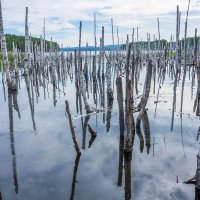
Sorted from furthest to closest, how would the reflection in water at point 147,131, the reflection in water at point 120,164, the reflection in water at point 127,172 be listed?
the reflection in water at point 147,131
the reflection in water at point 120,164
the reflection in water at point 127,172

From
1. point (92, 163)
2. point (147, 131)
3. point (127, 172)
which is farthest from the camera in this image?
point (147, 131)

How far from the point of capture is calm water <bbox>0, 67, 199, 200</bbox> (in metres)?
9.66

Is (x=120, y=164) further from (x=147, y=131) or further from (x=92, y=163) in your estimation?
(x=147, y=131)

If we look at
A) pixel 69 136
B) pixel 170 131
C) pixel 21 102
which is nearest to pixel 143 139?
pixel 170 131

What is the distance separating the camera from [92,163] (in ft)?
39.6

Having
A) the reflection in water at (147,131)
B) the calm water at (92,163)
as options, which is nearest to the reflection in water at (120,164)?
the calm water at (92,163)

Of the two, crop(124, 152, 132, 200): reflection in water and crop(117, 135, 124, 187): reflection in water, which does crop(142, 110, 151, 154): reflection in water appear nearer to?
crop(117, 135, 124, 187): reflection in water

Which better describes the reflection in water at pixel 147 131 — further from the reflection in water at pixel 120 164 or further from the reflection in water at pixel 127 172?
the reflection in water at pixel 127 172

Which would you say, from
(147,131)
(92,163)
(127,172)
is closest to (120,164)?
(127,172)

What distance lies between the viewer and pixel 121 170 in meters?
11.3

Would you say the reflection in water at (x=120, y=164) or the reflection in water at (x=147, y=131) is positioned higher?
the reflection in water at (x=147, y=131)

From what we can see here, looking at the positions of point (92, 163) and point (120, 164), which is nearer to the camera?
point (120, 164)

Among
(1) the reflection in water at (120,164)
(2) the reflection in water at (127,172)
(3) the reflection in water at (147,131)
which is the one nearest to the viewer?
(2) the reflection in water at (127,172)

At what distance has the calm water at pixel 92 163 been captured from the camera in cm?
966
